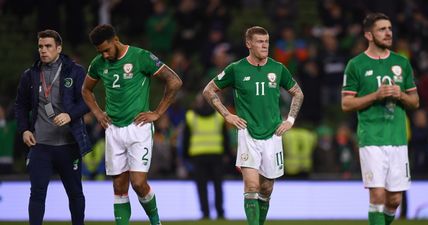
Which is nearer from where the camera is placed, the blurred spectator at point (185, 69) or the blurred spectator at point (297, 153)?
the blurred spectator at point (297, 153)

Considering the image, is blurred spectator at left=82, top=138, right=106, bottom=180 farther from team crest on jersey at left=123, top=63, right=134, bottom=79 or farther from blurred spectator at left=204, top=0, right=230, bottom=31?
team crest on jersey at left=123, top=63, right=134, bottom=79

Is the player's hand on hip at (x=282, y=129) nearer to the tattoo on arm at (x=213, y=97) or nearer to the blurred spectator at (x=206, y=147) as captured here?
the tattoo on arm at (x=213, y=97)

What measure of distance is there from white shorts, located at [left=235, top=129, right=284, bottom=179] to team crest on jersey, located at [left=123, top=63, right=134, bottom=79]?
1407 millimetres

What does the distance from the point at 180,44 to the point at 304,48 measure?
2696 millimetres

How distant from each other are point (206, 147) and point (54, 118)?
20.4 feet

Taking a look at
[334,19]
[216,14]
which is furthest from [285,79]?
[334,19]

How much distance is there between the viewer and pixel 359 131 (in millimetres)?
12688

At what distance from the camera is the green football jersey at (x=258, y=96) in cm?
1336

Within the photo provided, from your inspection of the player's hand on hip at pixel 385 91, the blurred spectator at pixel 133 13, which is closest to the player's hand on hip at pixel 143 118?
the player's hand on hip at pixel 385 91

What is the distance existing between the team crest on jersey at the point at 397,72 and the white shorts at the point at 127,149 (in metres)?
2.85

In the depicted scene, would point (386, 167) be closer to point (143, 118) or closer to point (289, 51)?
point (143, 118)

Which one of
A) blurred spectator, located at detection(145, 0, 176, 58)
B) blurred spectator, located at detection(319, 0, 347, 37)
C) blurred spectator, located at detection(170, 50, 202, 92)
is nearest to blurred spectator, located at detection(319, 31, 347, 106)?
blurred spectator, located at detection(319, 0, 347, 37)

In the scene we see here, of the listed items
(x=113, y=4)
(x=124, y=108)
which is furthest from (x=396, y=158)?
(x=113, y=4)

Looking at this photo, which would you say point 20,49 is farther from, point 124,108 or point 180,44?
point 124,108
